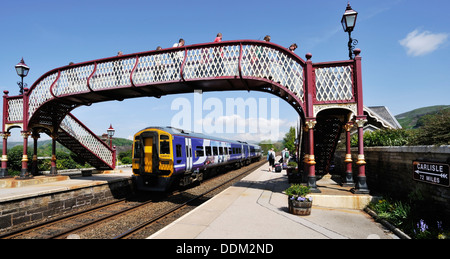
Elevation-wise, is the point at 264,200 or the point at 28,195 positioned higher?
the point at 28,195

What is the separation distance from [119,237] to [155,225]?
4.37ft

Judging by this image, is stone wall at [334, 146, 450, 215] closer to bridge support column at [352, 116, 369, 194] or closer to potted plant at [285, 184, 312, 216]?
bridge support column at [352, 116, 369, 194]

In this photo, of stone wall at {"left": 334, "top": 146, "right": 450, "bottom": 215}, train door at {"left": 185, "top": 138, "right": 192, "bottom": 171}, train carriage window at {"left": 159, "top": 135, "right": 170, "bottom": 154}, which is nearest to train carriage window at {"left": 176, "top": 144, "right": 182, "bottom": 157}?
train carriage window at {"left": 159, "top": 135, "right": 170, "bottom": 154}

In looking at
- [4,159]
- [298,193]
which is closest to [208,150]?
[298,193]

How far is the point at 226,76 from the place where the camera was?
9.25 m

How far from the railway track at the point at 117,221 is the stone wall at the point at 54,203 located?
940 millimetres

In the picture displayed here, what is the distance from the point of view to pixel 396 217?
6.13 m

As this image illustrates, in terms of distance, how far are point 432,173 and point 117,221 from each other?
335 inches

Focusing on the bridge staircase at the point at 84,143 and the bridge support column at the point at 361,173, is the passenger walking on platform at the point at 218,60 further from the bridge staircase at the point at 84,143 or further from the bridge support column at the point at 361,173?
the bridge staircase at the point at 84,143

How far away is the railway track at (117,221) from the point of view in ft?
20.9

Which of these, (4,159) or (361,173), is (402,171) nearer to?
(361,173)

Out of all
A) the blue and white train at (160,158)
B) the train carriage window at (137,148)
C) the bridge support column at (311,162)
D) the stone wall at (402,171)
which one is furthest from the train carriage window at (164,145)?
the stone wall at (402,171)
